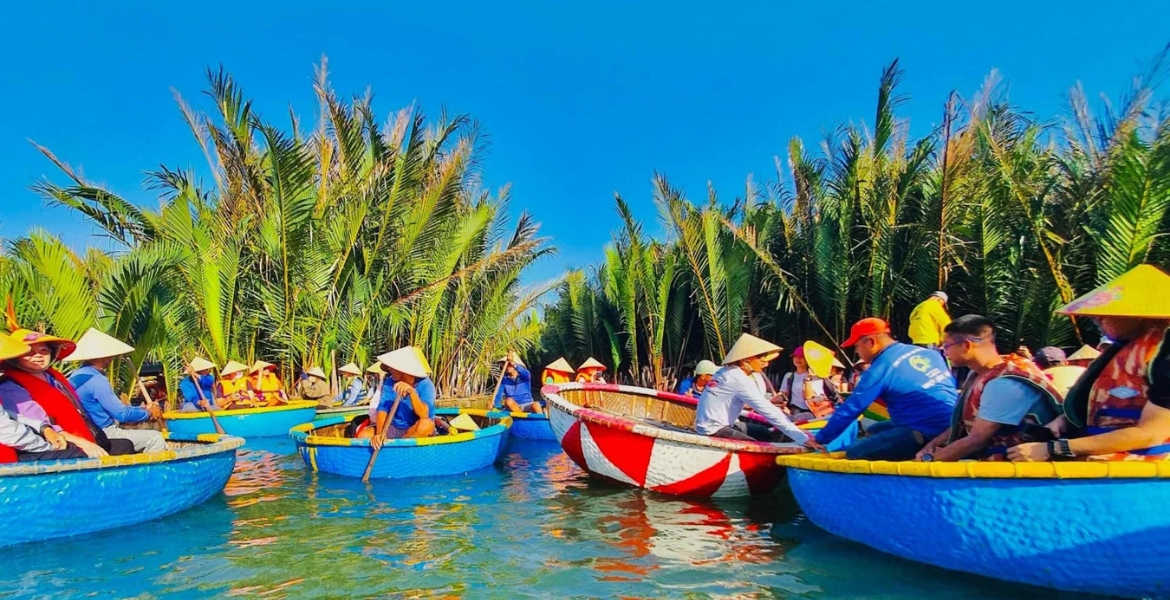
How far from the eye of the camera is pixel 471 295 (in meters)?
19.4

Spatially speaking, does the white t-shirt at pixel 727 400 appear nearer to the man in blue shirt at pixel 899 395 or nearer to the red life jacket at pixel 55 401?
the man in blue shirt at pixel 899 395

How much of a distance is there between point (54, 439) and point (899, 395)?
21.6 feet

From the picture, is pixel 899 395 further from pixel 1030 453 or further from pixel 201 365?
pixel 201 365

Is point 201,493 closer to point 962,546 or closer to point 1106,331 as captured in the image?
point 962,546

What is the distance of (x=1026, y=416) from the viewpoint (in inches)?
167

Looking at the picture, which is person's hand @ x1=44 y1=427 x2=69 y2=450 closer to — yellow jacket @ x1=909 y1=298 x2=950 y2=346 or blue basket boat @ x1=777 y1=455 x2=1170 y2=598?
blue basket boat @ x1=777 y1=455 x2=1170 y2=598

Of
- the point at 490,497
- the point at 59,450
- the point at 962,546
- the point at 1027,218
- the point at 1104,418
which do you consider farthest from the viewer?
the point at 1027,218

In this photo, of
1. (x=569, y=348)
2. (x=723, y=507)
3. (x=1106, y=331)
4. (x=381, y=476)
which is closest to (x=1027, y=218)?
(x=723, y=507)

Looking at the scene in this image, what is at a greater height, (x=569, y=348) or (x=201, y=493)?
(x=569, y=348)

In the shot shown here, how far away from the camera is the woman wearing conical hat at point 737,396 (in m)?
A: 6.71

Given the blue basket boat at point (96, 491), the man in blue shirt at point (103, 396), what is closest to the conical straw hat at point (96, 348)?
A: the man in blue shirt at point (103, 396)

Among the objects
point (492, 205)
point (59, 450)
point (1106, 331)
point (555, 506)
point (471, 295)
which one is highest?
point (492, 205)

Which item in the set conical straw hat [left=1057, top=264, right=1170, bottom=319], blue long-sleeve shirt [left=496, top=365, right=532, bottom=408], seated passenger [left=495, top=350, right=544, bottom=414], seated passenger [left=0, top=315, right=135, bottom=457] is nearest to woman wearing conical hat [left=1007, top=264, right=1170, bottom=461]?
conical straw hat [left=1057, top=264, right=1170, bottom=319]

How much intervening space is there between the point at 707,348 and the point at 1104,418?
47.4 ft
